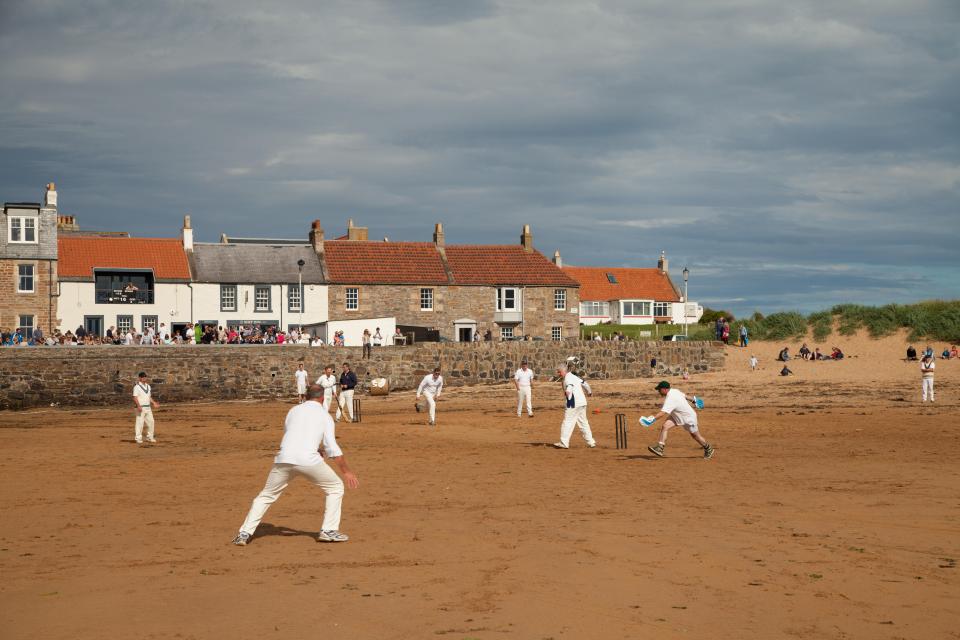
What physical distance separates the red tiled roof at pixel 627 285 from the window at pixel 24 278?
4917 centimetres

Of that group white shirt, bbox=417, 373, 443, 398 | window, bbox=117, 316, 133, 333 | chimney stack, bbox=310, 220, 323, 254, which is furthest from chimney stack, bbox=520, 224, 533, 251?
white shirt, bbox=417, 373, 443, 398

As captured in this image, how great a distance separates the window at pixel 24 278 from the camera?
52.3m

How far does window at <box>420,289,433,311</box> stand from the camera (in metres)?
59.6

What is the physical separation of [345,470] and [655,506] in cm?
506

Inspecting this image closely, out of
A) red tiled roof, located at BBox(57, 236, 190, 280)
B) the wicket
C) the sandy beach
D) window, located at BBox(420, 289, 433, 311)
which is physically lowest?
the sandy beach

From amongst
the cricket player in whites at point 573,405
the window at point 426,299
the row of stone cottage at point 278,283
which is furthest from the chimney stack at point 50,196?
the cricket player in whites at point 573,405

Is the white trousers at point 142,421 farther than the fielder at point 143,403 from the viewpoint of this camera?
Yes

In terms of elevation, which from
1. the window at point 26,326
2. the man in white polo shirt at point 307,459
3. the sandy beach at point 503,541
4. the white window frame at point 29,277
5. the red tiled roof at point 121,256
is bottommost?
the sandy beach at point 503,541

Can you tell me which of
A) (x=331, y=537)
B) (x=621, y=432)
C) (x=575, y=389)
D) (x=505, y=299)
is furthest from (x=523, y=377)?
(x=505, y=299)

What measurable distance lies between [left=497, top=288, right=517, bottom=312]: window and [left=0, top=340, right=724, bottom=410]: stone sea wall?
35.0 feet

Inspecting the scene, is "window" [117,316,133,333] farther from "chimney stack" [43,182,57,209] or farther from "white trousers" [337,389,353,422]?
"white trousers" [337,389,353,422]

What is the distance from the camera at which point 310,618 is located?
9.30 metres

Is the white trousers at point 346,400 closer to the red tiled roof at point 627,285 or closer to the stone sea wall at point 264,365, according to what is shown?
the stone sea wall at point 264,365

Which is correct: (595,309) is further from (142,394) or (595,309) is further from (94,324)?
(142,394)
